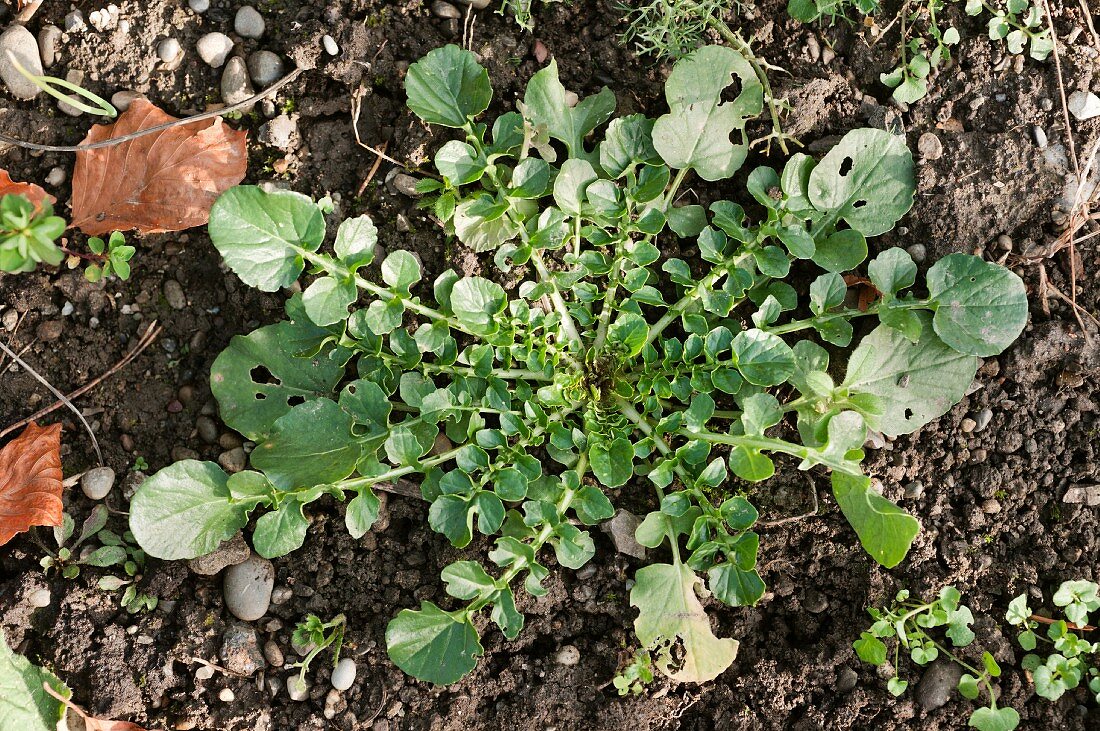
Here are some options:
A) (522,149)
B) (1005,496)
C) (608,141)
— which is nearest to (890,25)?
(608,141)

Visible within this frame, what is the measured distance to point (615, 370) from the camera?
8.68ft

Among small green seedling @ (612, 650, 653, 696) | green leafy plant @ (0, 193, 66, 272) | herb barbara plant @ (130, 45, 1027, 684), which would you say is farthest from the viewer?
small green seedling @ (612, 650, 653, 696)

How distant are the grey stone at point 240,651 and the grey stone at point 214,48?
168cm

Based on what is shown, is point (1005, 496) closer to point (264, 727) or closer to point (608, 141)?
point (608, 141)

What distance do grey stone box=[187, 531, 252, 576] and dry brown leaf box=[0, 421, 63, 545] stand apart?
41 centimetres

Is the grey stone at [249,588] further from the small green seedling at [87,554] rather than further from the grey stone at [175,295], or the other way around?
the grey stone at [175,295]

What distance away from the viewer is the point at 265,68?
8.88 feet

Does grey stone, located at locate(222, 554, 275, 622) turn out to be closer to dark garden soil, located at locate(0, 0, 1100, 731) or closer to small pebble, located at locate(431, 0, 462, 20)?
dark garden soil, located at locate(0, 0, 1100, 731)

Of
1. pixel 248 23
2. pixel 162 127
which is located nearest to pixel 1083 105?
pixel 248 23

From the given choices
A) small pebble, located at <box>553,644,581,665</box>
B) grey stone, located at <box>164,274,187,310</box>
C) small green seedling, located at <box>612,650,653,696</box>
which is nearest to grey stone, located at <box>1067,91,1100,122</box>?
small green seedling, located at <box>612,650,653,696</box>

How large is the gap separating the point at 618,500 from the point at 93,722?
5.16 feet

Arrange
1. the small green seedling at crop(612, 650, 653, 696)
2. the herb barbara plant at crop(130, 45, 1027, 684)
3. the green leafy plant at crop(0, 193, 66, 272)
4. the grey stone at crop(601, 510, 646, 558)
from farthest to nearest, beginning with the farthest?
the grey stone at crop(601, 510, 646, 558)
the small green seedling at crop(612, 650, 653, 696)
the herb barbara plant at crop(130, 45, 1027, 684)
the green leafy plant at crop(0, 193, 66, 272)

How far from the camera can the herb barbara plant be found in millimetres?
2350

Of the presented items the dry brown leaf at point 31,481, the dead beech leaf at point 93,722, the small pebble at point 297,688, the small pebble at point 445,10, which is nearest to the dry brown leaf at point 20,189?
the dry brown leaf at point 31,481
